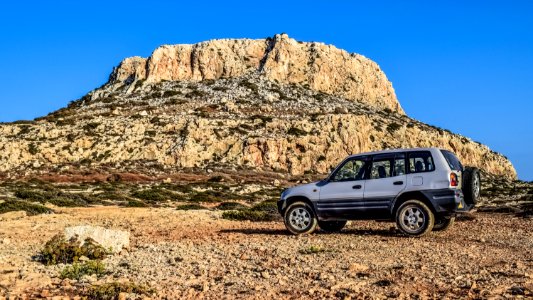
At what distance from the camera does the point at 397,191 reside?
1251 centimetres

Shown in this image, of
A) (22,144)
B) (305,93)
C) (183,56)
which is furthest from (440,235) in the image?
(183,56)

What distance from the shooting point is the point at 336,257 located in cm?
981

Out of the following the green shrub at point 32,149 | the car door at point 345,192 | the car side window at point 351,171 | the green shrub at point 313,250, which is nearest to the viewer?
the green shrub at point 313,250

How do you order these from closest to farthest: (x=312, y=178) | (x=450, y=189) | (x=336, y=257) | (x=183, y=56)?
1. (x=336, y=257)
2. (x=450, y=189)
3. (x=312, y=178)
4. (x=183, y=56)

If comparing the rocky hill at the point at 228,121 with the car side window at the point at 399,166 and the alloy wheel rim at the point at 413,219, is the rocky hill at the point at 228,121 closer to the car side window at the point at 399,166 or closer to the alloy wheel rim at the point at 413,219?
the car side window at the point at 399,166

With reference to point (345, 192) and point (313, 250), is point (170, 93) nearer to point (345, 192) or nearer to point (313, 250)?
point (345, 192)

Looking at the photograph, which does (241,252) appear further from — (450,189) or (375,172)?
(450,189)

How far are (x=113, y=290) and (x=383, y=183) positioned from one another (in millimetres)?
7503

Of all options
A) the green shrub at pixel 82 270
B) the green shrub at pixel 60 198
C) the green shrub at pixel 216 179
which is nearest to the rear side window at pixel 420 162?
the green shrub at pixel 82 270

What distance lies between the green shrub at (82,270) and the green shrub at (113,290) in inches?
45.7

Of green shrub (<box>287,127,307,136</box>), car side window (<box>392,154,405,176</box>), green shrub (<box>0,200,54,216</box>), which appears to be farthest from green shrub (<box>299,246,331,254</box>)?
green shrub (<box>287,127,307,136</box>)

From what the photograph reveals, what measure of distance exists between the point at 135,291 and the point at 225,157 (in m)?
62.2

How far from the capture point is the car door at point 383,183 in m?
12.6

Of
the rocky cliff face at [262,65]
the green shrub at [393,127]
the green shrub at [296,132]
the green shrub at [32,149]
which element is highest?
the rocky cliff face at [262,65]
